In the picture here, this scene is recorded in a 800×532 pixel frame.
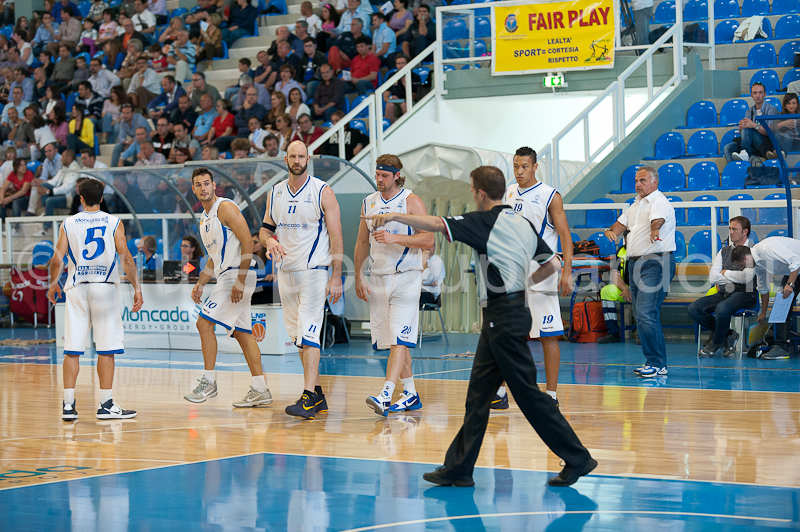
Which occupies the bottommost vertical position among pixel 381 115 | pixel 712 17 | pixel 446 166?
pixel 446 166

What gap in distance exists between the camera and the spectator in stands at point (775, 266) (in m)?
11.0

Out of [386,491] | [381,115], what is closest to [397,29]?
[381,115]

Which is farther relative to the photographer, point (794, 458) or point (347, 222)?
point (347, 222)

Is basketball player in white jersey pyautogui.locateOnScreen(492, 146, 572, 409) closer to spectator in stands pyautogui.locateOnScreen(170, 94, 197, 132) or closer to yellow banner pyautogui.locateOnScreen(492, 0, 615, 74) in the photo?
yellow banner pyautogui.locateOnScreen(492, 0, 615, 74)

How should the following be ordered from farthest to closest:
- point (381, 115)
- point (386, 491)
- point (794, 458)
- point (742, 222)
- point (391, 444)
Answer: point (381, 115) → point (742, 222) → point (391, 444) → point (794, 458) → point (386, 491)

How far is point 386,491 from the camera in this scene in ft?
17.5

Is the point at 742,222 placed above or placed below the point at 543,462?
above

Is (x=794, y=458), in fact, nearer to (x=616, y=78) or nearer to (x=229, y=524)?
(x=229, y=524)

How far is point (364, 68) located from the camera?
18328mm

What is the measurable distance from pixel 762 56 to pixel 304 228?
11.8 meters

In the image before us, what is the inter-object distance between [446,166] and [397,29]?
5494 mm

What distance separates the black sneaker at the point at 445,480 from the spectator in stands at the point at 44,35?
71.7 ft

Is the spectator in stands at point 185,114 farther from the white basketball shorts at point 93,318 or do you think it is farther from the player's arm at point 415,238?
the player's arm at point 415,238

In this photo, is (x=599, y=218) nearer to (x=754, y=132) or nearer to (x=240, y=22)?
(x=754, y=132)
